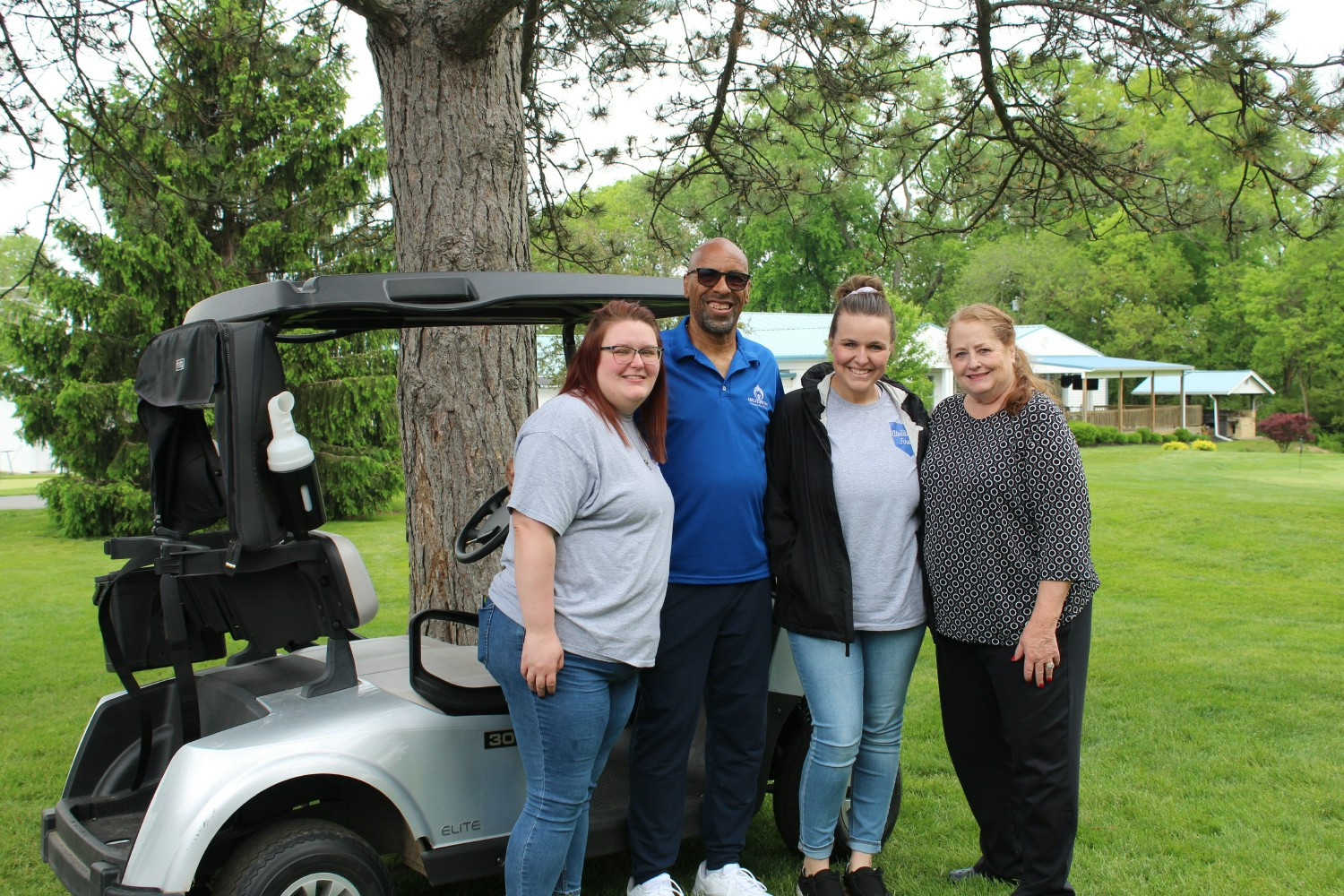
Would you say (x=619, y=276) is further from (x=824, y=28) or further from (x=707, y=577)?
(x=824, y=28)

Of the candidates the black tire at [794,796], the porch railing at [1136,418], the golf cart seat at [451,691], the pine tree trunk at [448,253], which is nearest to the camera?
the golf cart seat at [451,691]

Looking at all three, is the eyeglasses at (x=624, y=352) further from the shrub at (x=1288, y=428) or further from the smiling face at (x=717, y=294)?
the shrub at (x=1288, y=428)

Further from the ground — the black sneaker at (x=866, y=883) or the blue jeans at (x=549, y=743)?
the blue jeans at (x=549, y=743)

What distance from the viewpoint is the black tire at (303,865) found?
2.64 m

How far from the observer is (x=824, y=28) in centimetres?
571

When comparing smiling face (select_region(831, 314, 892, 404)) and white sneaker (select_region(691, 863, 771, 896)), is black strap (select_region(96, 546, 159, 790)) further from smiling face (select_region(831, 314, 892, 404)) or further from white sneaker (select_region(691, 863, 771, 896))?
smiling face (select_region(831, 314, 892, 404))

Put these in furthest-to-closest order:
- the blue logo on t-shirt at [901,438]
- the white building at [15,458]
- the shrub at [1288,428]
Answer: the white building at [15,458]
the shrub at [1288,428]
the blue logo on t-shirt at [901,438]

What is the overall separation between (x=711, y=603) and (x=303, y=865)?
1254 mm

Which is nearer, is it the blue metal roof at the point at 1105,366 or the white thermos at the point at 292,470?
the white thermos at the point at 292,470

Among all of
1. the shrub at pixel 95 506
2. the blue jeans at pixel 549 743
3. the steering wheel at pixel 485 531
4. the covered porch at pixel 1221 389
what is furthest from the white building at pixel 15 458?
the blue jeans at pixel 549 743

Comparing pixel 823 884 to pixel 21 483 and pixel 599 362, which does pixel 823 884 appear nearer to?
pixel 599 362

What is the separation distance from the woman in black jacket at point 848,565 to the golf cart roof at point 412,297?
0.63m

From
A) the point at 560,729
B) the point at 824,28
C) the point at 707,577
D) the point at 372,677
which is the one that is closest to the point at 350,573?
the point at 372,677

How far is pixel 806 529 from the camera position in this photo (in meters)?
3.16
